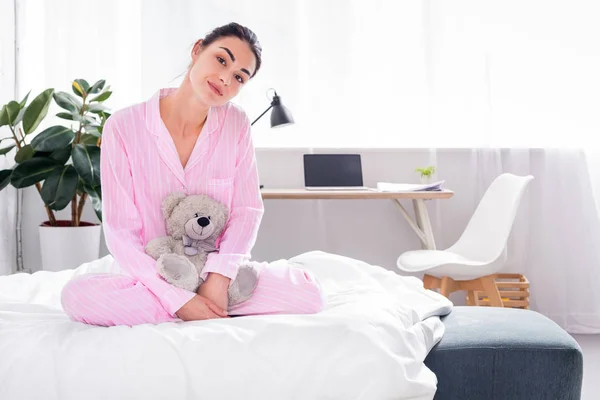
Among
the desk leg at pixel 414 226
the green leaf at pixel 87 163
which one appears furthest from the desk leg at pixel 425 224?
the green leaf at pixel 87 163

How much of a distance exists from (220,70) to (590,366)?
6.26 ft

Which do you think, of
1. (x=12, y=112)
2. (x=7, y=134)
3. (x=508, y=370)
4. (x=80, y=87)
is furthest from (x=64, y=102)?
(x=508, y=370)

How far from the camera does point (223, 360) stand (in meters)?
1.21

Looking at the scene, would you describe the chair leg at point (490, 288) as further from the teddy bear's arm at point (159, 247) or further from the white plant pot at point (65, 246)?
the white plant pot at point (65, 246)

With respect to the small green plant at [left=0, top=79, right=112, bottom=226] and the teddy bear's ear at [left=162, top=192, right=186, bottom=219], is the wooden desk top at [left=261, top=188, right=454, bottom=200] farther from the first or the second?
the teddy bear's ear at [left=162, top=192, right=186, bottom=219]

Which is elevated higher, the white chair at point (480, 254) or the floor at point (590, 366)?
the white chair at point (480, 254)

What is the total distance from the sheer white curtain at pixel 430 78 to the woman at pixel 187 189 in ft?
6.13

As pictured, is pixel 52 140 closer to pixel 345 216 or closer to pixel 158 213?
pixel 345 216

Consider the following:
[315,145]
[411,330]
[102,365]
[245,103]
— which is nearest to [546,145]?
[315,145]

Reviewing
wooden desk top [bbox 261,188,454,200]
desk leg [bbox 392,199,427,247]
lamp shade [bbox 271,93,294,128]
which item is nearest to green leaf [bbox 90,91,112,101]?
lamp shade [bbox 271,93,294,128]

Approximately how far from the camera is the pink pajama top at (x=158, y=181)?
152 cm

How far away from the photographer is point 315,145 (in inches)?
141

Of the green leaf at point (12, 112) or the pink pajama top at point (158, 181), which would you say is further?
the green leaf at point (12, 112)

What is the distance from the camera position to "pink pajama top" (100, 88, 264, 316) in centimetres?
152
